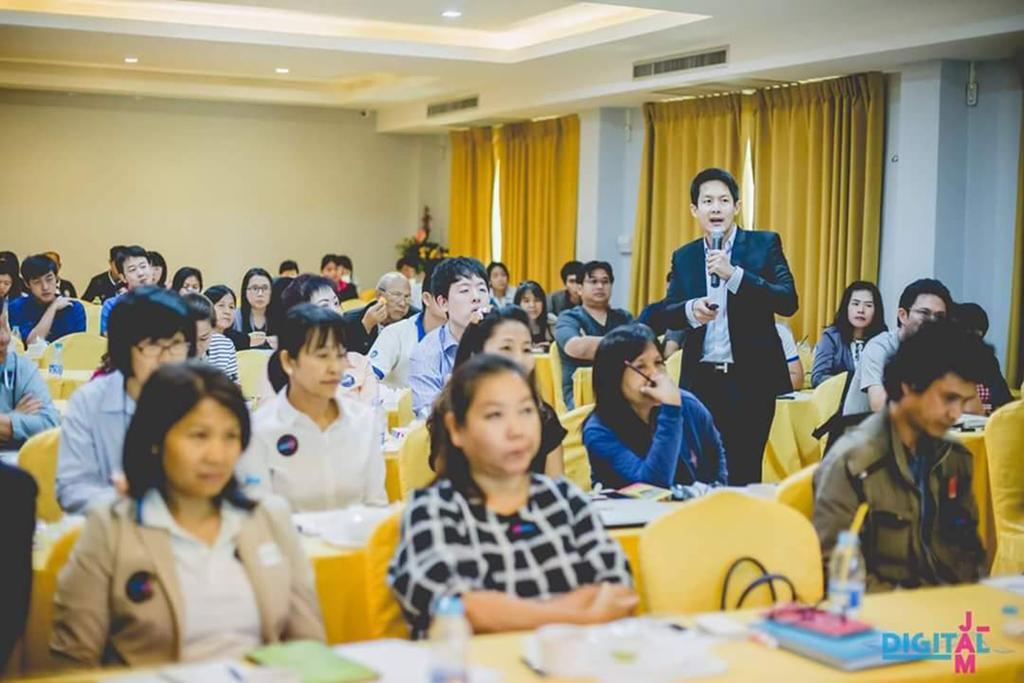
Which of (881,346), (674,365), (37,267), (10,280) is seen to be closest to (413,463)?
(881,346)

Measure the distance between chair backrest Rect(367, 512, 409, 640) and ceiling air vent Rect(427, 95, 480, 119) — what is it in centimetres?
1073

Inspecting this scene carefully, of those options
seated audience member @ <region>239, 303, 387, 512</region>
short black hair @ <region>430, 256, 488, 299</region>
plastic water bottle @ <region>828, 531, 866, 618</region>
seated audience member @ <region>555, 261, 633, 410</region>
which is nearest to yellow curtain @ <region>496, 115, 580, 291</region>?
seated audience member @ <region>555, 261, 633, 410</region>

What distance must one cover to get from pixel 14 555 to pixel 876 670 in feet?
5.61

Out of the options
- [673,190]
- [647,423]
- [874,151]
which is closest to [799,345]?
[874,151]

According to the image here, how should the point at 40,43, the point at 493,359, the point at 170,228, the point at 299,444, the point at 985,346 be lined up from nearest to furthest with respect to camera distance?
the point at 493,359, the point at 985,346, the point at 299,444, the point at 40,43, the point at 170,228

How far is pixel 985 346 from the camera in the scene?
3.42m

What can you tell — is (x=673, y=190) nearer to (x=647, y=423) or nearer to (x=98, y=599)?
(x=647, y=423)

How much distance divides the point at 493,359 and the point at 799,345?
6.70 meters

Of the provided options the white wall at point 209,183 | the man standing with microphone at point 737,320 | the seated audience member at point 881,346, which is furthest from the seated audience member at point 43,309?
the seated audience member at point 881,346

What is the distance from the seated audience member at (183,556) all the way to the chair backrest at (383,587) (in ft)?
0.51

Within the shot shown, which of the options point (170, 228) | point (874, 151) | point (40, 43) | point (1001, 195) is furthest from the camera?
point (170, 228)

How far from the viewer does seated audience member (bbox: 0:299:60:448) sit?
4883 mm

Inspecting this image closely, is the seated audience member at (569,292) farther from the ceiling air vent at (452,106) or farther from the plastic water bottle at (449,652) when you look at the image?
the plastic water bottle at (449,652)

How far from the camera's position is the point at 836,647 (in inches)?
100.0
